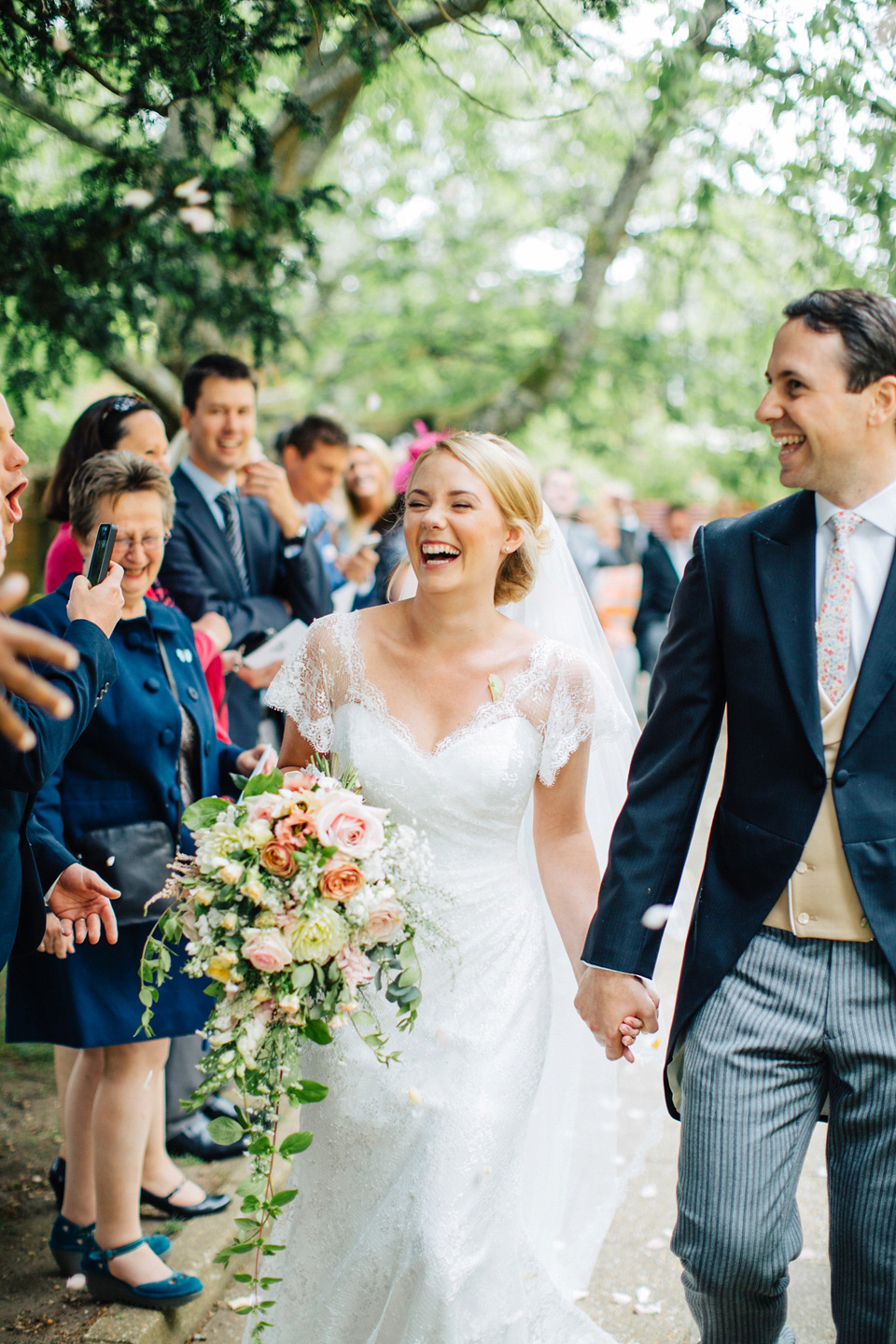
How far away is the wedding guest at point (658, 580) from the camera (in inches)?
476

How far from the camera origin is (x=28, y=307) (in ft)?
15.7

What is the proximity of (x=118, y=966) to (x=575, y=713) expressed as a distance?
4.78ft

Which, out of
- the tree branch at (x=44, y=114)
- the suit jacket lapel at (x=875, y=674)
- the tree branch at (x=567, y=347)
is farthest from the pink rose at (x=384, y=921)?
the tree branch at (x=567, y=347)

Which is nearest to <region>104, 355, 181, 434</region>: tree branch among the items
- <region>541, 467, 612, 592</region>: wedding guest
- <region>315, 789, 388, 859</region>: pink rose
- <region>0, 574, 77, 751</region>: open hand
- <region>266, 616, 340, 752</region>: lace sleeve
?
<region>541, 467, 612, 592</region>: wedding guest

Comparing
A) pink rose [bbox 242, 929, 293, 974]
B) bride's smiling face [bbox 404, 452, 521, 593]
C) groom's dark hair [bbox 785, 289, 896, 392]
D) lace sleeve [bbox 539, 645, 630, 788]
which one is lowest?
pink rose [bbox 242, 929, 293, 974]

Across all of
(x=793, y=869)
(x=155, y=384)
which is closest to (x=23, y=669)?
(x=793, y=869)

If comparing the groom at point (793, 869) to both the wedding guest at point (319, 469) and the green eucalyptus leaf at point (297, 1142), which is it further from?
the wedding guest at point (319, 469)

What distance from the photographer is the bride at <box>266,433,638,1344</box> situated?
2594 millimetres

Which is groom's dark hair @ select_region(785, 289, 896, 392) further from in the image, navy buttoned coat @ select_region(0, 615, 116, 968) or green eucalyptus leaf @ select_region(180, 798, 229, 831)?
navy buttoned coat @ select_region(0, 615, 116, 968)

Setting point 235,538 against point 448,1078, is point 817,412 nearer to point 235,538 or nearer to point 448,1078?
point 448,1078

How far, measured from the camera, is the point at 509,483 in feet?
10.1

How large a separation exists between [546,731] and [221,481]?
2.31 m

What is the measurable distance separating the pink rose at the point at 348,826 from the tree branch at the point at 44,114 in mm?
2912

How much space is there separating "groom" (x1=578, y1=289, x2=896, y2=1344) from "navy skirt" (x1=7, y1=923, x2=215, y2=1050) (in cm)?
137
